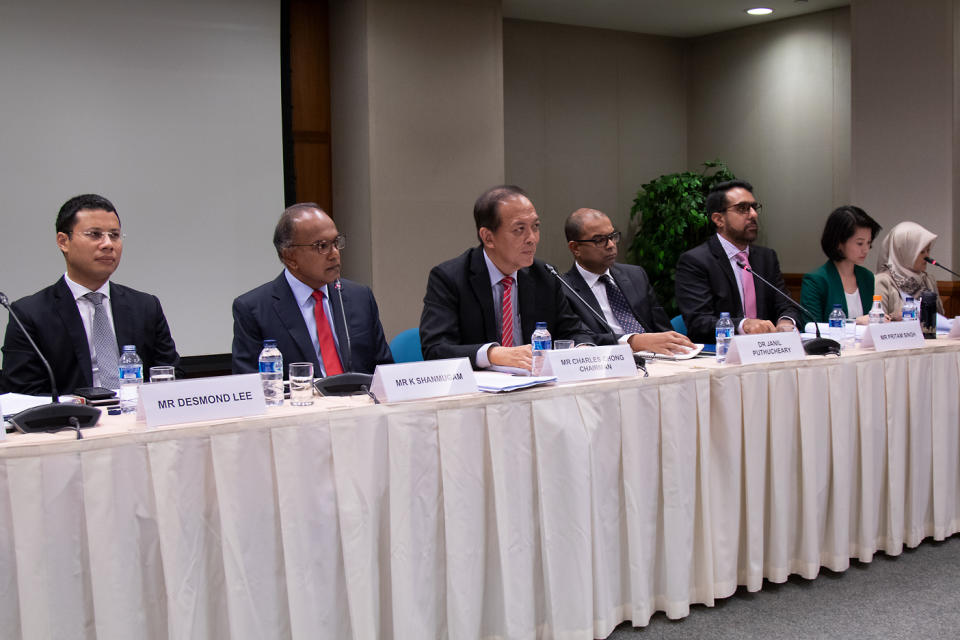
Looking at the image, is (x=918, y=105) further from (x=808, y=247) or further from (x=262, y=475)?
(x=262, y=475)

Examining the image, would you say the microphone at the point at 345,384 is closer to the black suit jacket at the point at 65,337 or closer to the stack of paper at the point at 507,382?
the stack of paper at the point at 507,382

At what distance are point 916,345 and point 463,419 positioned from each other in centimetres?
171

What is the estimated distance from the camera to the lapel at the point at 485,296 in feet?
9.37

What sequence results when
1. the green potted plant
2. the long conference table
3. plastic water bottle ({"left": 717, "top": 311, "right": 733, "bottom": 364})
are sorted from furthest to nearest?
the green potted plant
plastic water bottle ({"left": 717, "top": 311, "right": 733, "bottom": 364})
the long conference table

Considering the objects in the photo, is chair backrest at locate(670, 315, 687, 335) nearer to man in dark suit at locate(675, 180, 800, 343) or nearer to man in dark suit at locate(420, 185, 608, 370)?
man in dark suit at locate(675, 180, 800, 343)

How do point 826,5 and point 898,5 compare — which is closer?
point 898,5

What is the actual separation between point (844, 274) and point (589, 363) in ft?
7.03

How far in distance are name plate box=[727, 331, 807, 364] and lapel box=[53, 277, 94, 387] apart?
193 centimetres

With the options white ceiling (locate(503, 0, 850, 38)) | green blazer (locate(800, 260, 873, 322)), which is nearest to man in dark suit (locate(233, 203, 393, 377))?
green blazer (locate(800, 260, 873, 322))

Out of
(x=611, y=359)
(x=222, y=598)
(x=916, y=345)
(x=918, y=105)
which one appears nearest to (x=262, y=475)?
(x=222, y=598)

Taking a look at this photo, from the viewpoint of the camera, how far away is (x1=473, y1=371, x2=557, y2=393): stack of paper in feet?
6.96

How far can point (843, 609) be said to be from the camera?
8.00 feet

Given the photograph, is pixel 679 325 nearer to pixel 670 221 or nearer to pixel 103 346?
pixel 103 346

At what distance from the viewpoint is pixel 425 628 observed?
6.49 feet
